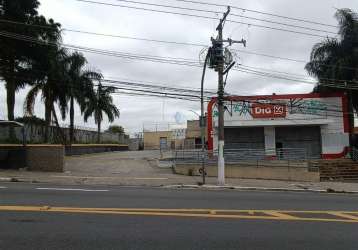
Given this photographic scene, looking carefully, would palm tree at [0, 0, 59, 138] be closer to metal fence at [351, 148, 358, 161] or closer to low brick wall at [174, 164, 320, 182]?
low brick wall at [174, 164, 320, 182]

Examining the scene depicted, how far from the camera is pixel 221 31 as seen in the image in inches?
1027

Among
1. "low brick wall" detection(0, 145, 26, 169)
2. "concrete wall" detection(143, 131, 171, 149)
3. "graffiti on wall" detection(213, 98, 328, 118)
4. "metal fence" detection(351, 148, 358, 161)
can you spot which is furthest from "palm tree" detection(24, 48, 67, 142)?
"concrete wall" detection(143, 131, 171, 149)

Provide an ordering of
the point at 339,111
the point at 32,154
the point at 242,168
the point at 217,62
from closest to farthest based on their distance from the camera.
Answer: the point at 217,62 → the point at 32,154 → the point at 242,168 → the point at 339,111

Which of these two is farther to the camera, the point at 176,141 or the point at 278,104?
the point at 176,141

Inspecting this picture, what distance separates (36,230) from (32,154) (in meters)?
18.8

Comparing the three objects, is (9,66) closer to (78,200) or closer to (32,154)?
(32,154)

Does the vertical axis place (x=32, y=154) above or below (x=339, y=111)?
below

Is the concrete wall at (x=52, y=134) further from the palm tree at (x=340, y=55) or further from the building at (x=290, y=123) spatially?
the palm tree at (x=340, y=55)

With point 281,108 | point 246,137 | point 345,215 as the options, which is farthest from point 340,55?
point 345,215

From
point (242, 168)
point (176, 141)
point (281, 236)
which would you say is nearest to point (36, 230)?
point (281, 236)

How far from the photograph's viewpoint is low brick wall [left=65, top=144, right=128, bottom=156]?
43.4 meters

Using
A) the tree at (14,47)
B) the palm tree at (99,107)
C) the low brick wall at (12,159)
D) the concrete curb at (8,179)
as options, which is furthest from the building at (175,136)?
the concrete curb at (8,179)

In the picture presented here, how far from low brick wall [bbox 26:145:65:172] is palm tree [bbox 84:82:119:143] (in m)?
22.5

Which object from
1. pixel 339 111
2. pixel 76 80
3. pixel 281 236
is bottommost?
pixel 281 236
